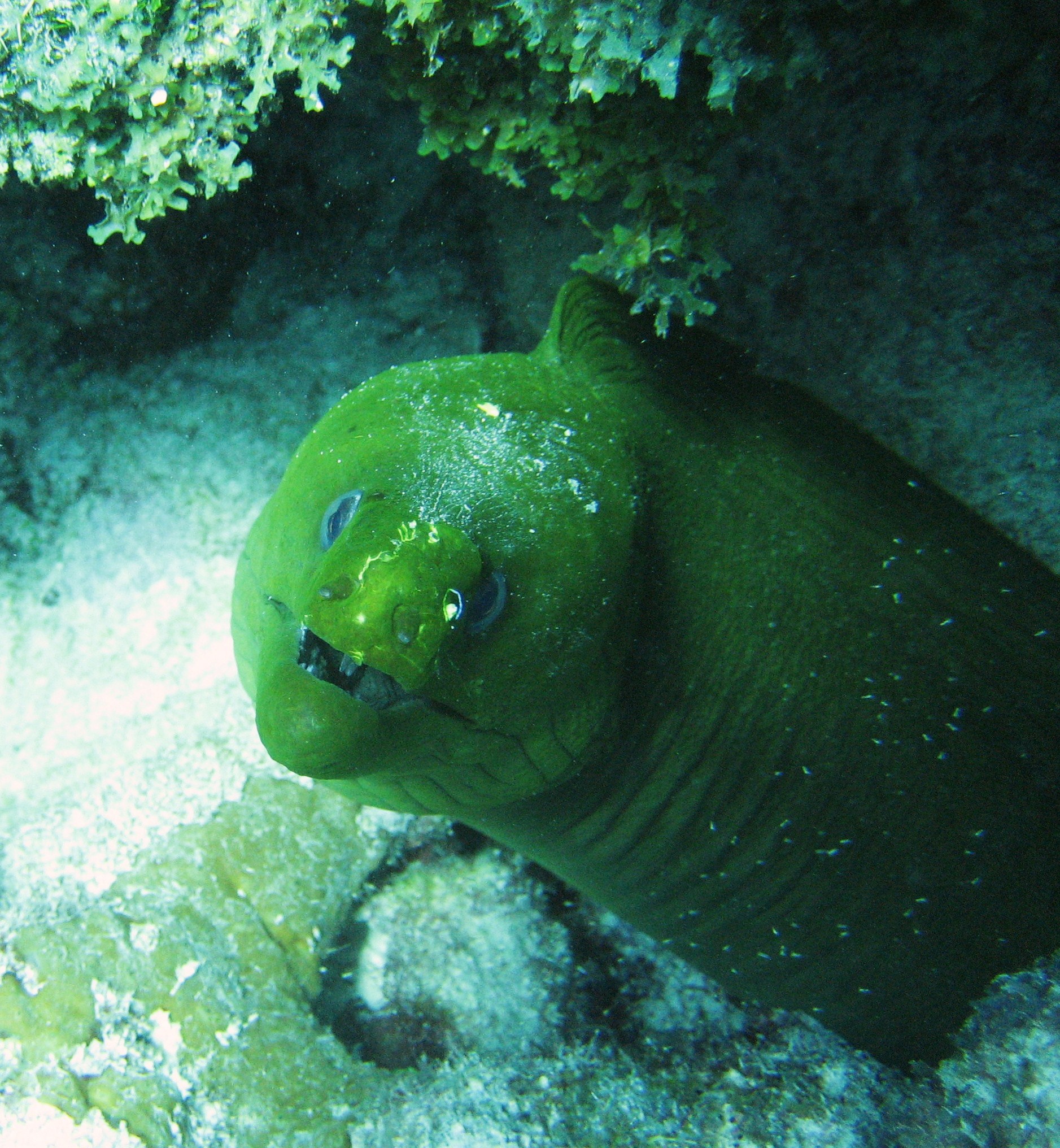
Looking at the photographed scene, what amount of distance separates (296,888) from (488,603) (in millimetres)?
1528

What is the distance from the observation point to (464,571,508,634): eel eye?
176cm

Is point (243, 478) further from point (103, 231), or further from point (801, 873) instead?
point (801, 873)

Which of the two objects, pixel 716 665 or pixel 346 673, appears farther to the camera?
pixel 716 665

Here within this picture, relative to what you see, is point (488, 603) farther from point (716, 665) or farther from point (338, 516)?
point (716, 665)

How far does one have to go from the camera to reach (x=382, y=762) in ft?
5.94

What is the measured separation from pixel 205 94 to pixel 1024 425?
2.42 m

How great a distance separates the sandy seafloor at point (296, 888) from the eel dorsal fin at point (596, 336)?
411 millimetres

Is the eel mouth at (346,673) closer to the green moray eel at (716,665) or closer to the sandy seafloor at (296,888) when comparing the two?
the green moray eel at (716,665)

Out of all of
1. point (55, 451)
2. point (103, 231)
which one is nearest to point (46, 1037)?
point (55, 451)

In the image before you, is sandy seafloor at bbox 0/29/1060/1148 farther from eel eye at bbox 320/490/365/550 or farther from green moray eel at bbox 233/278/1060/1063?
eel eye at bbox 320/490/365/550

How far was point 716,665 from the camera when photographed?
92.6 inches

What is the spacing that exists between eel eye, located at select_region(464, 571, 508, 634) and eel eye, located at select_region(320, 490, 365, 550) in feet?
1.26

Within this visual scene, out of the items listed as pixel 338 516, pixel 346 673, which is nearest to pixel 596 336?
pixel 338 516

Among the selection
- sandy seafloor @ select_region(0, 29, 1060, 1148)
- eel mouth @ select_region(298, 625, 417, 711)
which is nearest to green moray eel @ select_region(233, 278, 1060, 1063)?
eel mouth @ select_region(298, 625, 417, 711)
